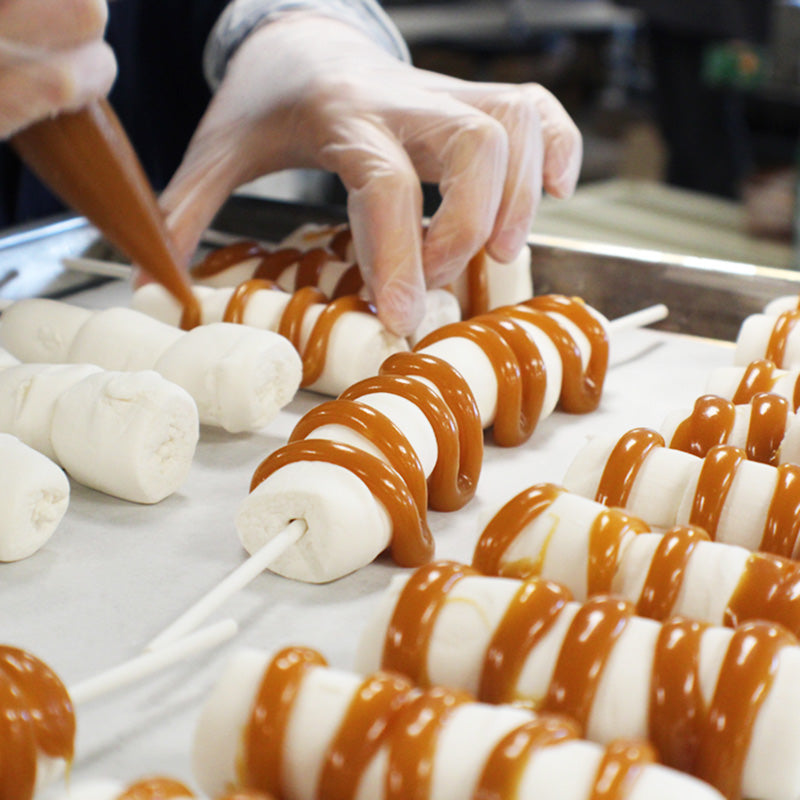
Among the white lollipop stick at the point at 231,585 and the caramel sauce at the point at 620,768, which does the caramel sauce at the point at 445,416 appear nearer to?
the white lollipop stick at the point at 231,585

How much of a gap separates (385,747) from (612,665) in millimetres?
302

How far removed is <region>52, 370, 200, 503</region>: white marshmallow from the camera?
6.32ft

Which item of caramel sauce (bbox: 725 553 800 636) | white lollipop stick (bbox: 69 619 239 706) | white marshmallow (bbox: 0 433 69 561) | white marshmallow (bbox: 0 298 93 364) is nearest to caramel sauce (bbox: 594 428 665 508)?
caramel sauce (bbox: 725 553 800 636)

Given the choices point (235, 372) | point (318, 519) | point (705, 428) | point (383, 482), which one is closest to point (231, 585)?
point (318, 519)

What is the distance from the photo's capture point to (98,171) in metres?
1.97

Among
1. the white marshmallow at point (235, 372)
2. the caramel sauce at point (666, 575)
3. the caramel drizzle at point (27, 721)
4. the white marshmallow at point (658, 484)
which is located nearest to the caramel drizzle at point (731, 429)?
the white marshmallow at point (658, 484)

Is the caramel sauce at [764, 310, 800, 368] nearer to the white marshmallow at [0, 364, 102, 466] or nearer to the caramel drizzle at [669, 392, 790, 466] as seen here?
the caramel drizzle at [669, 392, 790, 466]

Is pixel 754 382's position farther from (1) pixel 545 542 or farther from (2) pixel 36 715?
(2) pixel 36 715

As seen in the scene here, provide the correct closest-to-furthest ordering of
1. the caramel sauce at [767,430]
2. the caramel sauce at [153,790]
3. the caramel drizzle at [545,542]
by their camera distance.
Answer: the caramel sauce at [153,790] → the caramel drizzle at [545,542] → the caramel sauce at [767,430]

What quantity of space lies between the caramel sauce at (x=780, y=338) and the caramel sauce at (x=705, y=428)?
0.46 meters

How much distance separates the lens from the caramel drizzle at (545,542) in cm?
153

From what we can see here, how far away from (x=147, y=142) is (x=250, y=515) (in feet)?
7.20

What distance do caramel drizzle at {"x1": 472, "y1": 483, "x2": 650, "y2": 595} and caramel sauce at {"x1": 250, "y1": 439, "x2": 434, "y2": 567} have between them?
0.65ft

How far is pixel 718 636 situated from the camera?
1.28 metres
